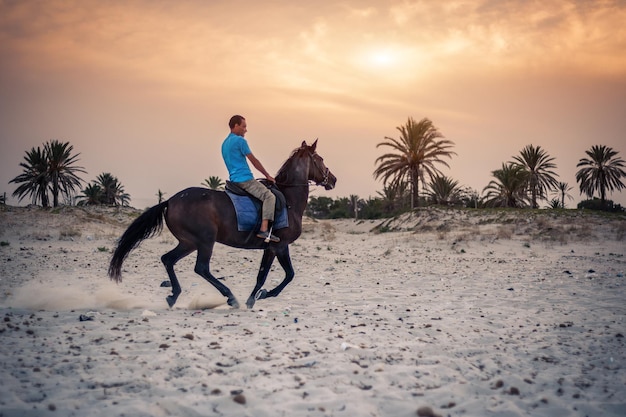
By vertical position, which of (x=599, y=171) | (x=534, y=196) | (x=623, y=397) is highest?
(x=599, y=171)

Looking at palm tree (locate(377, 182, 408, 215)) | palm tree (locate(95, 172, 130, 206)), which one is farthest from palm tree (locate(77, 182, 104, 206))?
palm tree (locate(377, 182, 408, 215))

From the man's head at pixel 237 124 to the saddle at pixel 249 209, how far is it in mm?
900

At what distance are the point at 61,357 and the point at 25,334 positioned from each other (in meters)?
0.99

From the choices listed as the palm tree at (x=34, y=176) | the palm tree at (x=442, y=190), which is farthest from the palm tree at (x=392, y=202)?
the palm tree at (x=34, y=176)

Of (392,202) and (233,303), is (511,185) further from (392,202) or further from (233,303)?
(233,303)

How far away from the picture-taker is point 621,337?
19.1ft

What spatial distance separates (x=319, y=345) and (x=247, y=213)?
10.5 ft

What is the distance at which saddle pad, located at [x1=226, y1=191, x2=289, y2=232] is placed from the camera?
309 inches

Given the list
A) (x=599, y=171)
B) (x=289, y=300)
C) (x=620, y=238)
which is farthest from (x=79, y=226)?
(x=599, y=171)

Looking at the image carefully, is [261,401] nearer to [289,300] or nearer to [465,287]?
[289,300]

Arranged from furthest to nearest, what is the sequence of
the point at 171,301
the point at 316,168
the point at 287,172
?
the point at 316,168, the point at 287,172, the point at 171,301

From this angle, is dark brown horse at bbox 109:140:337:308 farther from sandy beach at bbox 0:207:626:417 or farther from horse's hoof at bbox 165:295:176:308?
sandy beach at bbox 0:207:626:417

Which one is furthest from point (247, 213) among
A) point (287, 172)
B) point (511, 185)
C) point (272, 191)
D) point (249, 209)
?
point (511, 185)

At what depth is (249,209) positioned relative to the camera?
26.0 ft
